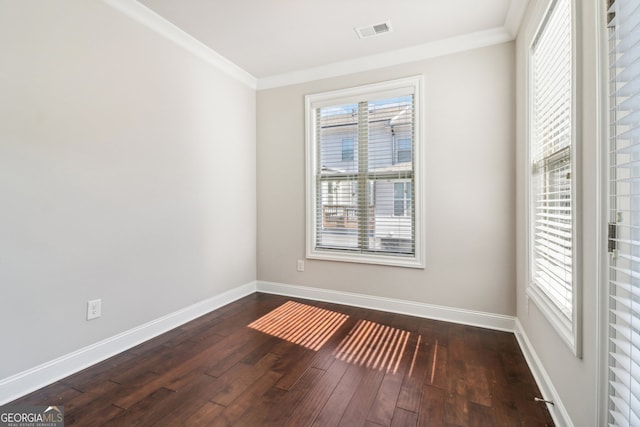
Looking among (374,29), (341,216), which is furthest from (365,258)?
(374,29)

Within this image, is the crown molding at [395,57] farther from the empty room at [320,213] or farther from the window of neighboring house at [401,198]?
the window of neighboring house at [401,198]

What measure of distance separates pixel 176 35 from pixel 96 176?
146 centimetres

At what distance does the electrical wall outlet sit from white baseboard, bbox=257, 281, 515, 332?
187 centimetres

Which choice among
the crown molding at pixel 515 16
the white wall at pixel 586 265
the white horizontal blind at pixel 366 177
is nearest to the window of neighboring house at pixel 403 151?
the white horizontal blind at pixel 366 177

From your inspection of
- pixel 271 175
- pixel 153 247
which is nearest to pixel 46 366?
pixel 153 247

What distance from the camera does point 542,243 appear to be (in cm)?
194

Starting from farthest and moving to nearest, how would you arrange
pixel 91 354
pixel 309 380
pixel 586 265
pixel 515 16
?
pixel 515 16, pixel 91 354, pixel 309 380, pixel 586 265

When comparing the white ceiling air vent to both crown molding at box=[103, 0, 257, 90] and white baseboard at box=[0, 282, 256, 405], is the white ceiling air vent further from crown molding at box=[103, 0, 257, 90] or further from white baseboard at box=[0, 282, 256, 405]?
white baseboard at box=[0, 282, 256, 405]

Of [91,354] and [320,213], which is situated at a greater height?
[320,213]

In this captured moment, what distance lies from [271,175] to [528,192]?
264 centimetres

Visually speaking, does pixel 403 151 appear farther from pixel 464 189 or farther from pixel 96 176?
pixel 96 176

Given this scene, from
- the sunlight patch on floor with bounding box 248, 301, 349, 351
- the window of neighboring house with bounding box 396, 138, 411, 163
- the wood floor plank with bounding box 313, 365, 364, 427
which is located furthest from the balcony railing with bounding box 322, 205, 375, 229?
the wood floor plank with bounding box 313, 365, 364, 427

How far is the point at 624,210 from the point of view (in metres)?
0.96

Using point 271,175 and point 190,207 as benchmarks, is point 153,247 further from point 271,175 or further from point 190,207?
point 271,175
